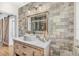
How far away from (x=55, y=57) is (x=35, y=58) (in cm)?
24

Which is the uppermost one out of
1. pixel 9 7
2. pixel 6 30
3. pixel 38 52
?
pixel 9 7

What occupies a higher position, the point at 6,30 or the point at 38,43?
the point at 6,30

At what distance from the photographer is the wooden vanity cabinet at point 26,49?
1.70 metres

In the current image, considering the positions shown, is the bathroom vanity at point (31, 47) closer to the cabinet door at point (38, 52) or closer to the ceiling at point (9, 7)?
the cabinet door at point (38, 52)

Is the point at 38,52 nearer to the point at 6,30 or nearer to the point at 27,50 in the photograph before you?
the point at 27,50

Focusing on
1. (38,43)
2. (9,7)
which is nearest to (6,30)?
(9,7)

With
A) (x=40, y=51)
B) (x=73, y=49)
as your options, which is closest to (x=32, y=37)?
(x=40, y=51)

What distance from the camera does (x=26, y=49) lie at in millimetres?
1729

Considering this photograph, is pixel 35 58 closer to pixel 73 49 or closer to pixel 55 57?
pixel 55 57

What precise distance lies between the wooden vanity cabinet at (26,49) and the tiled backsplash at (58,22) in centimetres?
12

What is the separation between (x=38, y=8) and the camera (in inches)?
67.1

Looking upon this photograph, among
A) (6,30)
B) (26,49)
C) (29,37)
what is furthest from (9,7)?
(26,49)

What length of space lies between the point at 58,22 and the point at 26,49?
495 millimetres

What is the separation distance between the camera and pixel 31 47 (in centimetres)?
Answer: 171
